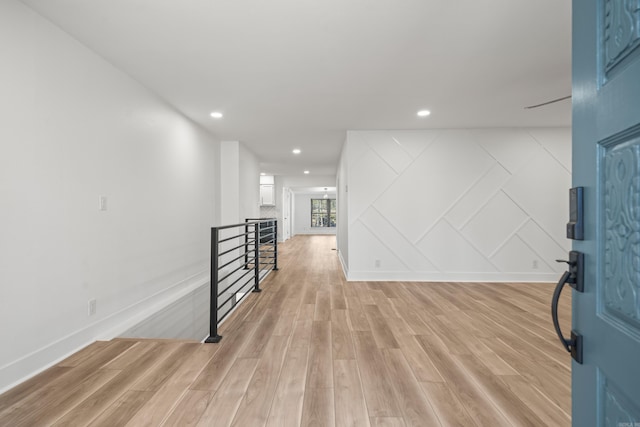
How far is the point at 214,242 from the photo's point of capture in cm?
230

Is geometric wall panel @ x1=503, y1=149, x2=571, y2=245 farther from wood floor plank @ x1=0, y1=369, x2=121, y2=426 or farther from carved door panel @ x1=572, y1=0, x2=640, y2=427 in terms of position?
wood floor plank @ x1=0, y1=369, x2=121, y2=426

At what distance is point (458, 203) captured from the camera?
4.47 metres

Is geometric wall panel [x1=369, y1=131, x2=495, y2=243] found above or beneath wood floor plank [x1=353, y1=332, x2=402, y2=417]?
above

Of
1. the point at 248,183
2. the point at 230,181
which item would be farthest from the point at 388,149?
the point at 248,183

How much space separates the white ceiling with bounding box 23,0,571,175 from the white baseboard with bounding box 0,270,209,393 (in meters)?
2.37

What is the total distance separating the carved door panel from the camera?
1.73 ft

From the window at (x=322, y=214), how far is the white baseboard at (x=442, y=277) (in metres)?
10.1

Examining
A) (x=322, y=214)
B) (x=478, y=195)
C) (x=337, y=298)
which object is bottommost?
(x=337, y=298)

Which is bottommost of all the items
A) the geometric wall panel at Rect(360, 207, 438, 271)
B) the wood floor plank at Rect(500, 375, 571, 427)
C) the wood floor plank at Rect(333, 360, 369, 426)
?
the wood floor plank at Rect(500, 375, 571, 427)

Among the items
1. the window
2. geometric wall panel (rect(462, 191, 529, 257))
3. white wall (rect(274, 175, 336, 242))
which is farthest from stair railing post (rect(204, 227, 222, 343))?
the window

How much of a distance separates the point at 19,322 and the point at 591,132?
2990 mm

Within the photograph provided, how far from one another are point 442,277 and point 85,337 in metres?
4.49

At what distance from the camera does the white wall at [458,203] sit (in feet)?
14.5

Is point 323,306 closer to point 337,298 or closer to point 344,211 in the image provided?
point 337,298
